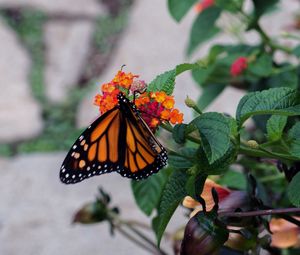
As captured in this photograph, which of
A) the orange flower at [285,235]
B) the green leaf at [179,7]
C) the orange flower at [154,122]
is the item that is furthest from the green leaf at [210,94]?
the orange flower at [154,122]

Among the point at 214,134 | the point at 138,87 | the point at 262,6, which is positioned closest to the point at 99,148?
the point at 138,87

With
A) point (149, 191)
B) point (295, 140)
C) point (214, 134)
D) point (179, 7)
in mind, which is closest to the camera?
point (214, 134)

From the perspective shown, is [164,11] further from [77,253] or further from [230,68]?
[230,68]

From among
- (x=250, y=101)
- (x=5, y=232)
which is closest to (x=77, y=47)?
(x=5, y=232)

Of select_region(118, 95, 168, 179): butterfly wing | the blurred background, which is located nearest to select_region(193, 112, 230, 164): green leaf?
select_region(118, 95, 168, 179): butterfly wing

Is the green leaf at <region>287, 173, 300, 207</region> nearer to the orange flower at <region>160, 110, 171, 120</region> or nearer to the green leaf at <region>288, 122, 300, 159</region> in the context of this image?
the green leaf at <region>288, 122, 300, 159</region>

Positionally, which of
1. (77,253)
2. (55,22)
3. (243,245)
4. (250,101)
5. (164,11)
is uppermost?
(55,22)

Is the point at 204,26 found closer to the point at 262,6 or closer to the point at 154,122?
the point at 262,6
